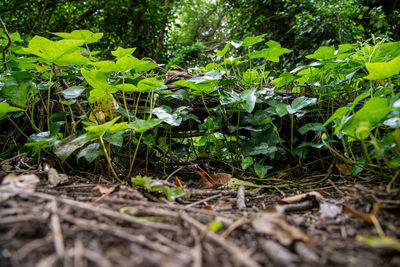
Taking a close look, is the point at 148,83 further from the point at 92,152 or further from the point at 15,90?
the point at 15,90

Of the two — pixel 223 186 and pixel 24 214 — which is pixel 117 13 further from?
pixel 24 214

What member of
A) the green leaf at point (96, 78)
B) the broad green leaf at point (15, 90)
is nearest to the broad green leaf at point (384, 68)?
the green leaf at point (96, 78)

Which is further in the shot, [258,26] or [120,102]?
[258,26]

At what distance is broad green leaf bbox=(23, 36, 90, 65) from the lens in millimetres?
804

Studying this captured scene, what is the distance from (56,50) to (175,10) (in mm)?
3931

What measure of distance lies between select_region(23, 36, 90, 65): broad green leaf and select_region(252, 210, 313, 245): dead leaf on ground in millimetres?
813

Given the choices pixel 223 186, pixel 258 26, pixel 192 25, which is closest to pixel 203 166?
pixel 223 186

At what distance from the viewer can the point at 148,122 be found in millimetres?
826

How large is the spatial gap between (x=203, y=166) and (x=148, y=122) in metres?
0.57

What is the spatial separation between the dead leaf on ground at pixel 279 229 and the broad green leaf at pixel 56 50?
2.67 ft

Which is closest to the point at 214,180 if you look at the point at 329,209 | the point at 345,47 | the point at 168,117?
the point at 168,117

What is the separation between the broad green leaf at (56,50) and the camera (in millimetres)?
804

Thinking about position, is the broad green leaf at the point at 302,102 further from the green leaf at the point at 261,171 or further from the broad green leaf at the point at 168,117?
the broad green leaf at the point at 168,117

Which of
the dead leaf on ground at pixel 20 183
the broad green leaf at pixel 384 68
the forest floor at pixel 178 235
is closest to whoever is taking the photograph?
the forest floor at pixel 178 235
